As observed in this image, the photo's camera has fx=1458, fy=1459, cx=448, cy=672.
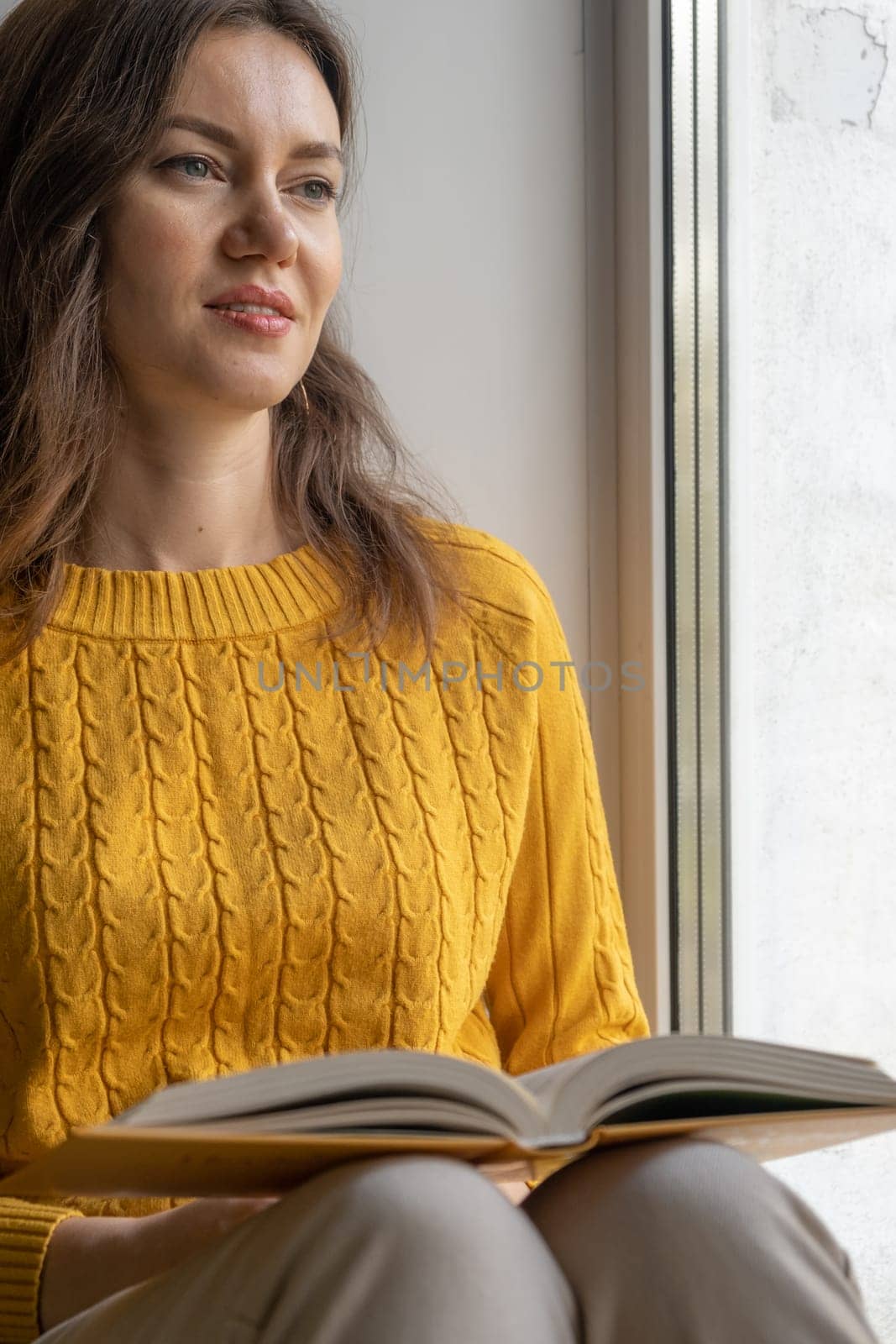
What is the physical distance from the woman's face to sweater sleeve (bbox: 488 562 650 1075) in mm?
372

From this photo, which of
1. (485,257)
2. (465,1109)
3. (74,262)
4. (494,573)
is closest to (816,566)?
(494,573)

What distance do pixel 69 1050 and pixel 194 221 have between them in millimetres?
664

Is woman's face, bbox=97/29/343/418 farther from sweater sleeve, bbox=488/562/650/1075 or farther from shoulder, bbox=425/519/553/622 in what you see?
sweater sleeve, bbox=488/562/650/1075

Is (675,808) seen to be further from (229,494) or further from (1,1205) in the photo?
(1,1205)

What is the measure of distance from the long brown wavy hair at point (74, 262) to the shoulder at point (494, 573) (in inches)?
1.0

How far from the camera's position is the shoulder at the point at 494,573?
52.8 inches

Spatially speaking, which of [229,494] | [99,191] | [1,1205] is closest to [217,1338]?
[1,1205]

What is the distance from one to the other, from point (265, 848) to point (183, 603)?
0.72 ft

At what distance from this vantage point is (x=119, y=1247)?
95 centimetres

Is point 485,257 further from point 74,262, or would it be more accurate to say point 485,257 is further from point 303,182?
point 74,262

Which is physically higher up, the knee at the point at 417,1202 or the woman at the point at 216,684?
the woman at the point at 216,684

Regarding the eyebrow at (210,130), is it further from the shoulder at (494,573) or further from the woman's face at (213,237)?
the shoulder at (494,573)

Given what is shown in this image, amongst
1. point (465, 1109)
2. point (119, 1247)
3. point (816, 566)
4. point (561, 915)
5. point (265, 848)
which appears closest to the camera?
point (465, 1109)

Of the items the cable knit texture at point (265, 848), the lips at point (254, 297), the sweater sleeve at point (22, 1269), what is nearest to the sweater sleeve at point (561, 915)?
the cable knit texture at point (265, 848)
